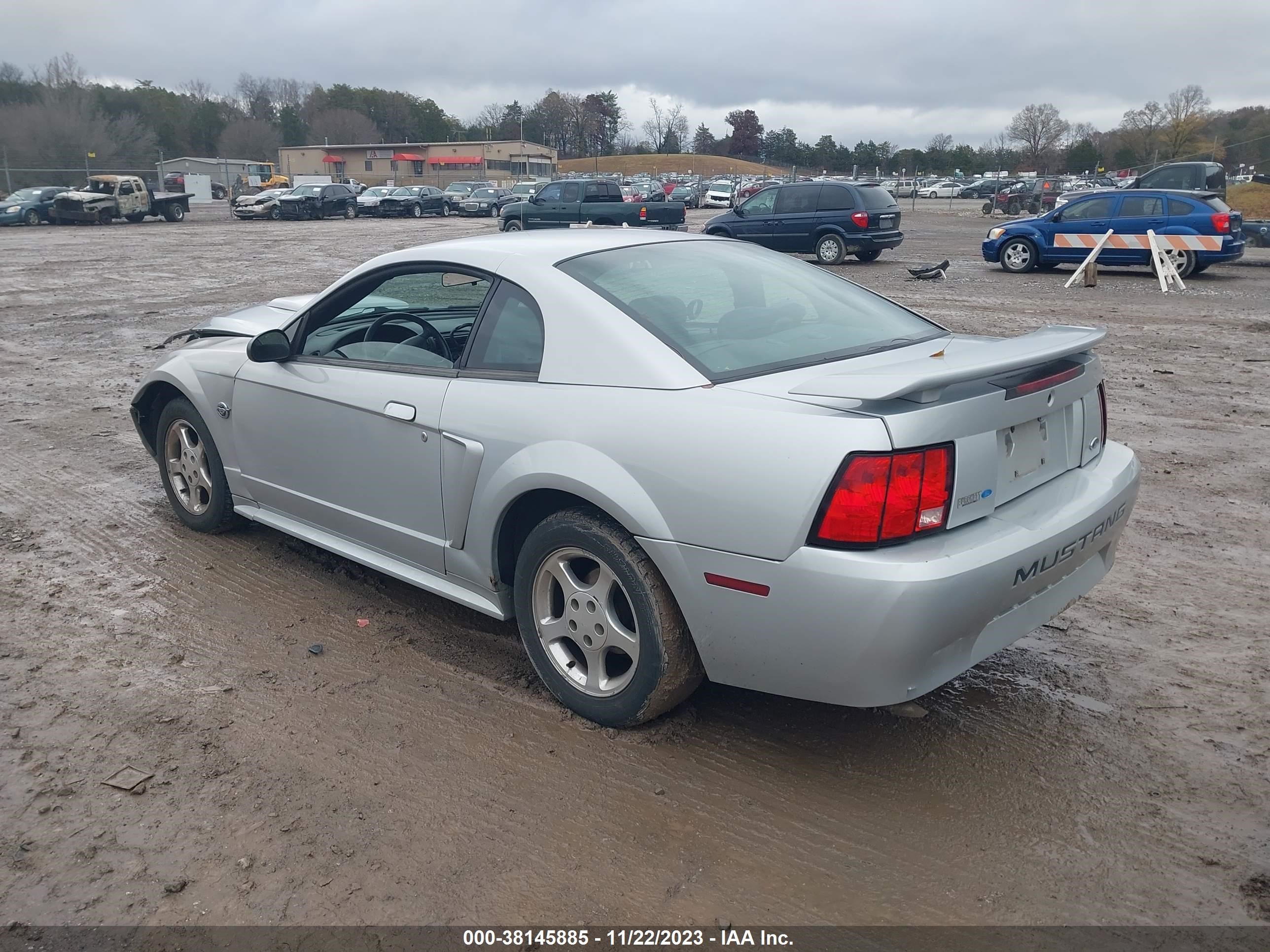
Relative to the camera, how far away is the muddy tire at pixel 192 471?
467cm

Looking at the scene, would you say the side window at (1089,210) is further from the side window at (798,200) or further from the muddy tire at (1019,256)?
the side window at (798,200)

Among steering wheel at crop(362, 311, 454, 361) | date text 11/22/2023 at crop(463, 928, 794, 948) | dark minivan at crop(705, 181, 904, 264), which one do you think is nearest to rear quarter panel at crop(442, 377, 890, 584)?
steering wheel at crop(362, 311, 454, 361)

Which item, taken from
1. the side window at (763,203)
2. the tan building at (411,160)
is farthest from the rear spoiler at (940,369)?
the tan building at (411,160)

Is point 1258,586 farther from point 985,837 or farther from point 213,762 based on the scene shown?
point 213,762

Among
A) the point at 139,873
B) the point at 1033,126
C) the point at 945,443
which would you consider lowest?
the point at 139,873

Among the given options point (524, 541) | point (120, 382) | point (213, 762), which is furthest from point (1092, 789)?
point (120, 382)

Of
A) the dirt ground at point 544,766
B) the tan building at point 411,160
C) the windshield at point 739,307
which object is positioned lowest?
the dirt ground at point 544,766

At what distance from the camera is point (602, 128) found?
436 ft

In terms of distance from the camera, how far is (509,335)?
3367 millimetres

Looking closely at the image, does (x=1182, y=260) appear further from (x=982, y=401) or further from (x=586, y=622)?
(x=586, y=622)

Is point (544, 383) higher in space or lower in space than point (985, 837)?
higher

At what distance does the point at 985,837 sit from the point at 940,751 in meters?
0.43

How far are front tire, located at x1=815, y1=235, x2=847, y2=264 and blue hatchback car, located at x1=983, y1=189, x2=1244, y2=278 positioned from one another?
9.23 feet

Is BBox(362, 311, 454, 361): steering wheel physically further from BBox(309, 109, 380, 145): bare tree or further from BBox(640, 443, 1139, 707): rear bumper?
BBox(309, 109, 380, 145): bare tree
